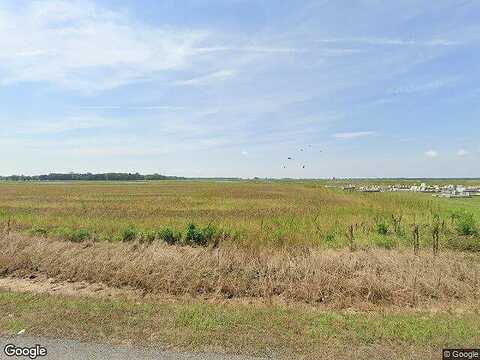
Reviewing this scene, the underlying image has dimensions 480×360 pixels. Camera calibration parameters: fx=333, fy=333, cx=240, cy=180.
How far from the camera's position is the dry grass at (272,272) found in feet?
22.4

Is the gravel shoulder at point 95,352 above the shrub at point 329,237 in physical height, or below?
above

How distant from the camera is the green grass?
14.6 ft

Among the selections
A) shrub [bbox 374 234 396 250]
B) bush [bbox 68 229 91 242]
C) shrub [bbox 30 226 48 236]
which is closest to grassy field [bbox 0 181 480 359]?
shrub [bbox 374 234 396 250]

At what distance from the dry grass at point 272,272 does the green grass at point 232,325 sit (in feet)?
2.94

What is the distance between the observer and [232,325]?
4996mm

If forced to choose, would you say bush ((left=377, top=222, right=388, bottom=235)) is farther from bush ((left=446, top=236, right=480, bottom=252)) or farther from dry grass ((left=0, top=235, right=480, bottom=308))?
dry grass ((left=0, top=235, right=480, bottom=308))

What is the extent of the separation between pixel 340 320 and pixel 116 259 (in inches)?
226

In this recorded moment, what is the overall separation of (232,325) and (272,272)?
2.98 meters

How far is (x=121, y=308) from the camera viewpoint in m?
5.64

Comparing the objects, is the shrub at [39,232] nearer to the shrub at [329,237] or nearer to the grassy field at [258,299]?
the grassy field at [258,299]

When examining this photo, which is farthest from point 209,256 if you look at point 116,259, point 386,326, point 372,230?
point 372,230

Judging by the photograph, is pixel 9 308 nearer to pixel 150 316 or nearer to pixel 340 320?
pixel 150 316

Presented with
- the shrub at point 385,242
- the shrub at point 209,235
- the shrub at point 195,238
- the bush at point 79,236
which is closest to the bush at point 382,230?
the shrub at point 385,242

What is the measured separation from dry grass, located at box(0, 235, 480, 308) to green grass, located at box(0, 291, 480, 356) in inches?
35.3
